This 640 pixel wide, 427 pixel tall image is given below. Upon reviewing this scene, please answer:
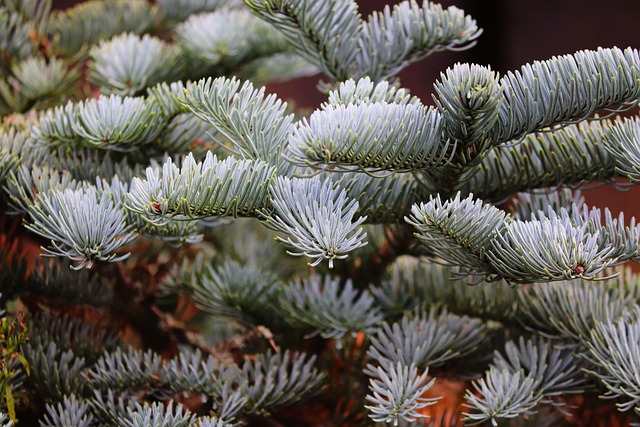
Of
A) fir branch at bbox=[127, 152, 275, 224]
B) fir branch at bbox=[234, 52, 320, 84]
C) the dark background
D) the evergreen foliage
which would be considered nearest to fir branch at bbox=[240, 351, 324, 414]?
the evergreen foliage

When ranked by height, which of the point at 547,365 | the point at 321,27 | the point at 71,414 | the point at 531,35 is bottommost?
the point at 71,414

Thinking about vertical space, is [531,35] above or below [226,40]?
above

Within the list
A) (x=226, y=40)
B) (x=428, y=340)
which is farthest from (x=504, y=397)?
(x=226, y=40)

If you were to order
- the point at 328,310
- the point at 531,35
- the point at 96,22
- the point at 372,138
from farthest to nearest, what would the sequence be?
the point at 531,35 → the point at 96,22 → the point at 328,310 → the point at 372,138

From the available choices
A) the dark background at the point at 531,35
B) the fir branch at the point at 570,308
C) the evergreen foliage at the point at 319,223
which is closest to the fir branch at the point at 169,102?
the evergreen foliage at the point at 319,223

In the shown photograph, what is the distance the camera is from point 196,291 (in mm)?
380

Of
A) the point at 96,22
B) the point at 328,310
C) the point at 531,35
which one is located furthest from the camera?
the point at 531,35

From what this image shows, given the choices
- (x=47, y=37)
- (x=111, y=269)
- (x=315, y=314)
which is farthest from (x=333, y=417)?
(x=47, y=37)

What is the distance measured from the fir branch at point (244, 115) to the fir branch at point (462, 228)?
74mm

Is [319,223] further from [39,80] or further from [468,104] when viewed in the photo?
[39,80]

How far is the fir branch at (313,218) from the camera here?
0.26 meters

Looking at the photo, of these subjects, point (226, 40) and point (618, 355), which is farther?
point (226, 40)

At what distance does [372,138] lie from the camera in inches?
9.9

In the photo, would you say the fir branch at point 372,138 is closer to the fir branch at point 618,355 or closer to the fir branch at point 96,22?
the fir branch at point 618,355
